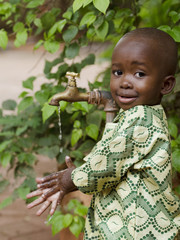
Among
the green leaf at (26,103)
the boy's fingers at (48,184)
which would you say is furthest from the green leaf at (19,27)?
the boy's fingers at (48,184)

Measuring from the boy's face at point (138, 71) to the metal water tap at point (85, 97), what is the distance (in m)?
0.21

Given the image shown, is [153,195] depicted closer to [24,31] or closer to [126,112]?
[126,112]

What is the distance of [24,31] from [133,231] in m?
1.31

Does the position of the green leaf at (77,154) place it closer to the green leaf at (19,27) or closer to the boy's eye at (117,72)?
the green leaf at (19,27)

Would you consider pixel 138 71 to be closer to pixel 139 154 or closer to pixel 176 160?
pixel 139 154

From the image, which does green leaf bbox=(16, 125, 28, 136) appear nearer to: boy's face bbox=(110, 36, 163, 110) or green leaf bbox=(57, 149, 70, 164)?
green leaf bbox=(57, 149, 70, 164)

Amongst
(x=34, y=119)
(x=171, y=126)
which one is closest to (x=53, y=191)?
(x=171, y=126)

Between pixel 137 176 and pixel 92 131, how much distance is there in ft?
2.62

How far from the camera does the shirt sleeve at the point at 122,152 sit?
1119mm

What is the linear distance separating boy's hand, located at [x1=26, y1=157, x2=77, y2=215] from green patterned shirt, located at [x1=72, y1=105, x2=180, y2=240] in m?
0.07

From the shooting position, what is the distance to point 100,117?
1980 mm

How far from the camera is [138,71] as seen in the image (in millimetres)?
1138

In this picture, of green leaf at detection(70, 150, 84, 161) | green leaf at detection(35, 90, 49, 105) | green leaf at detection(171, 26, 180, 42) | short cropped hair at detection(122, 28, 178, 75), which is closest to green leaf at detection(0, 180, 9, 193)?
green leaf at detection(70, 150, 84, 161)

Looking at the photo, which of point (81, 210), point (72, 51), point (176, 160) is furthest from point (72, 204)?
point (72, 51)
